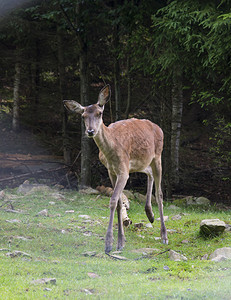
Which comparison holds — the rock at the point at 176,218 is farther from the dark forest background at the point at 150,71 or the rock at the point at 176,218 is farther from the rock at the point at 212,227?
the dark forest background at the point at 150,71

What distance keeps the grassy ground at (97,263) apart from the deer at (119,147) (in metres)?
0.52

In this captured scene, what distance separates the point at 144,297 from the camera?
418 centimetres

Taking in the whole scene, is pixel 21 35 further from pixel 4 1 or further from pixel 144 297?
pixel 144 297

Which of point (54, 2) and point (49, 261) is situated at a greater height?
point (54, 2)

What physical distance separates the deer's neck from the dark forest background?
411 cm

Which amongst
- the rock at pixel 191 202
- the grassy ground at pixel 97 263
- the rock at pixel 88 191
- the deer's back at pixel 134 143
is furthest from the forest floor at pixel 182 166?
the deer's back at pixel 134 143

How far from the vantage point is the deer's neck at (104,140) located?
671 cm

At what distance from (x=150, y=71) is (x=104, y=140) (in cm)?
645

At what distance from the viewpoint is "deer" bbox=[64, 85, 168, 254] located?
653cm

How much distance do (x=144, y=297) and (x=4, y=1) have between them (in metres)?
12.2

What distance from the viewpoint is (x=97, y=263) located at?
5633mm

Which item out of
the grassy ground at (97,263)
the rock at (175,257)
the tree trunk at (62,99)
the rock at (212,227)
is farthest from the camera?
the tree trunk at (62,99)

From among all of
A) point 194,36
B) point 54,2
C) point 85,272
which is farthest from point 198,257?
point 54,2

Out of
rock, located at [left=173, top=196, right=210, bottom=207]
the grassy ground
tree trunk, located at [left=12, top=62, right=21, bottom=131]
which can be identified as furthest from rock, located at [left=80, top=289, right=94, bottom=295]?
tree trunk, located at [left=12, top=62, right=21, bottom=131]
